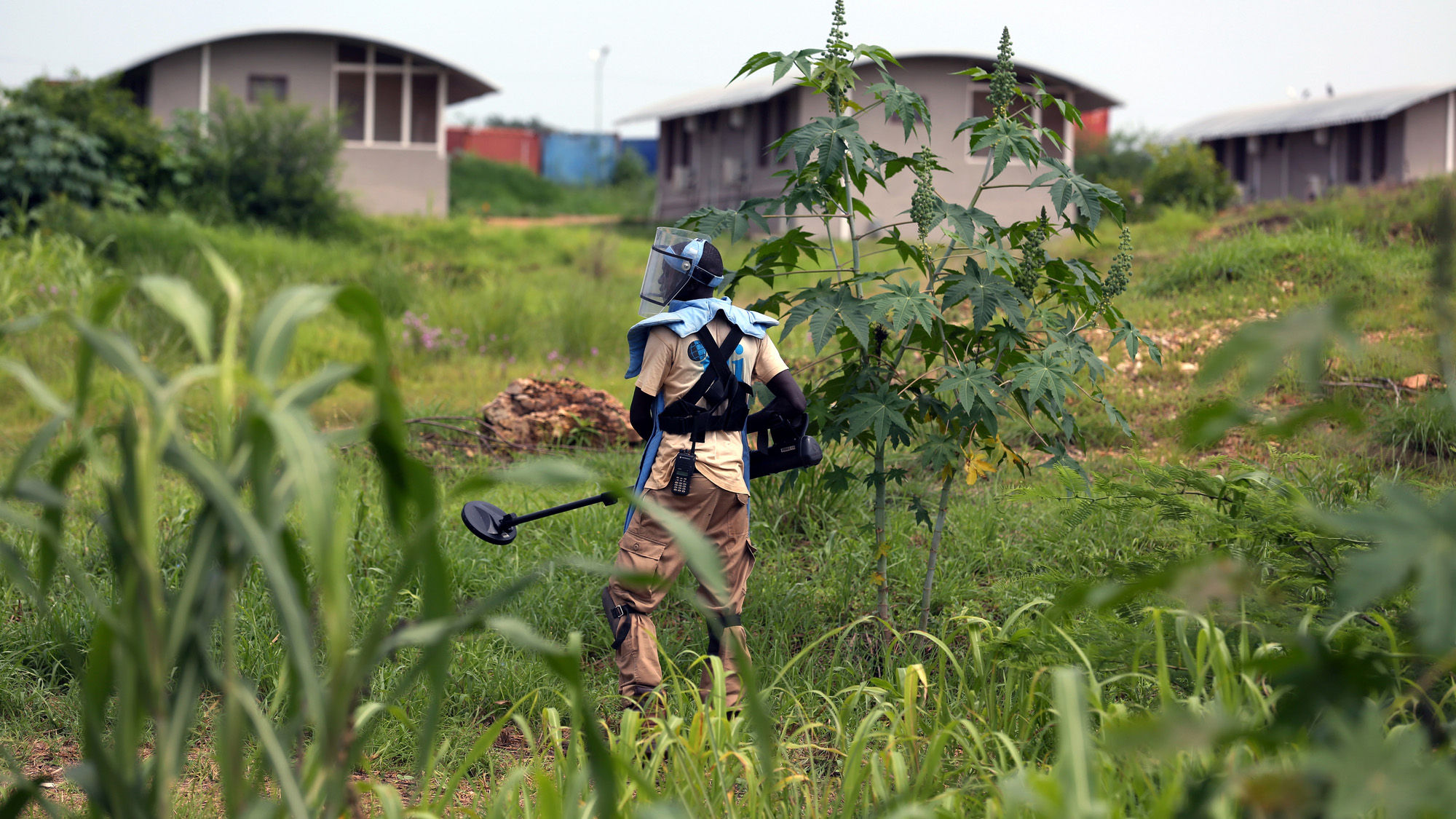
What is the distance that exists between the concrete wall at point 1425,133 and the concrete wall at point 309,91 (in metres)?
18.0

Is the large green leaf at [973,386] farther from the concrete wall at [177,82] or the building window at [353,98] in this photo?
the concrete wall at [177,82]

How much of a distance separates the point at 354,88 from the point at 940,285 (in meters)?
18.7

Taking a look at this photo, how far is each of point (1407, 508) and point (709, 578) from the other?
78 cm

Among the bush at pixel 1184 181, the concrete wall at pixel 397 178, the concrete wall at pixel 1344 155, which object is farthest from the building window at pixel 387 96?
the concrete wall at pixel 1344 155

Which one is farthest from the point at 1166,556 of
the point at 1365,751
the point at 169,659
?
the point at 169,659

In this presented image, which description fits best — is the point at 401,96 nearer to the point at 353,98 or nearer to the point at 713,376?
the point at 353,98

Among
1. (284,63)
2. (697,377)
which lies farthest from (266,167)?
(697,377)

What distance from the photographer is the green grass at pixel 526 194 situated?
2500cm

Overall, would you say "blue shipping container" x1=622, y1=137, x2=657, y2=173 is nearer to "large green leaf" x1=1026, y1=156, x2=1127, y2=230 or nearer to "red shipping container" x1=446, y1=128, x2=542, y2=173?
"red shipping container" x1=446, y1=128, x2=542, y2=173

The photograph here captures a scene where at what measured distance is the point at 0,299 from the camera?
339 inches

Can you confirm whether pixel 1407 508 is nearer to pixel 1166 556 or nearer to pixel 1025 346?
pixel 1166 556

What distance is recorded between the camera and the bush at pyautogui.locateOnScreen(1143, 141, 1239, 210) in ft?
50.6

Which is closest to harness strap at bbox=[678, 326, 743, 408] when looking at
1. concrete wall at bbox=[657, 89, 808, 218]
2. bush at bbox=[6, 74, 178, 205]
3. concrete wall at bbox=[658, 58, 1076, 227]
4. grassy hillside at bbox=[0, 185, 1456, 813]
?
grassy hillside at bbox=[0, 185, 1456, 813]

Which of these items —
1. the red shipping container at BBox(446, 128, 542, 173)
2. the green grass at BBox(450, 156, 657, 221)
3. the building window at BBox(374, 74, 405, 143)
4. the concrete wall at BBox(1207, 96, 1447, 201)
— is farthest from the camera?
the red shipping container at BBox(446, 128, 542, 173)
